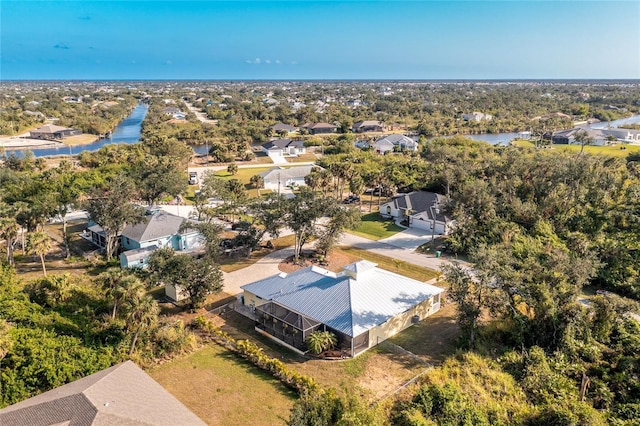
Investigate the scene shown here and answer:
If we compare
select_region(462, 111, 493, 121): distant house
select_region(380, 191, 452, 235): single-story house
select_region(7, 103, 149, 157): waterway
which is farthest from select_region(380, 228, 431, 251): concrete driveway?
select_region(462, 111, 493, 121): distant house

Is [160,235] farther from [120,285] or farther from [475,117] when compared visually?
[475,117]

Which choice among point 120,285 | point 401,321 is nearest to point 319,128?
point 401,321

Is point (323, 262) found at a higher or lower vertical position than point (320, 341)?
lower

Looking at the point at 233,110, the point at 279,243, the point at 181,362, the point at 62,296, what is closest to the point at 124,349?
the point at 181,362

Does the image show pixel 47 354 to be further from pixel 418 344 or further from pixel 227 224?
pixel 227 224

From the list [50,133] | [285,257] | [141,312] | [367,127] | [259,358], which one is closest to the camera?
[141,312]

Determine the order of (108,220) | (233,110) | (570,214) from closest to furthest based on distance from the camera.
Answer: (108,220), (570,214), (233,110)

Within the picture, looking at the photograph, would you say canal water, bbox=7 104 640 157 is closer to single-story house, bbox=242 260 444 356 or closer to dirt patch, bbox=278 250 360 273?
dirt patch, bbox=278 250 360 273
